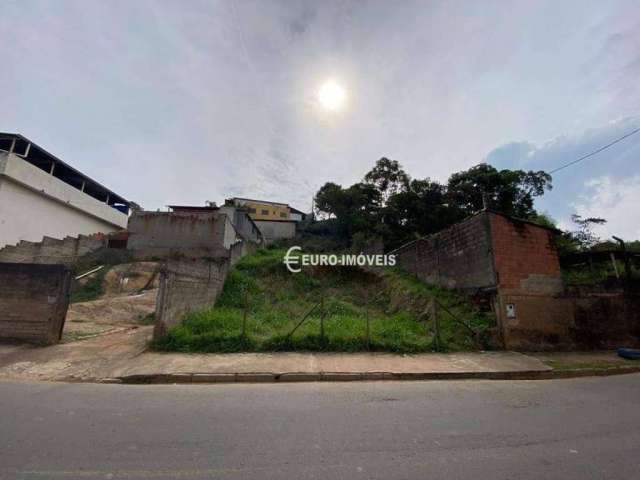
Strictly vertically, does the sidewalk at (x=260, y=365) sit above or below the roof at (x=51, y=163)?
below

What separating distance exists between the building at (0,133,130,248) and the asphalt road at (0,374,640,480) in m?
21.8

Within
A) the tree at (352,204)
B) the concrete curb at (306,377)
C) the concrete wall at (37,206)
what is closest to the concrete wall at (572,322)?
the concrete curb at (306,377)

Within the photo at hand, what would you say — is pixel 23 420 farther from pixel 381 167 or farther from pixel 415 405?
pixel 381 167

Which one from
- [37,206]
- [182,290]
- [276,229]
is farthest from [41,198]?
[182,290]

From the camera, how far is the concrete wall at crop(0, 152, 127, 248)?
19.4 metres

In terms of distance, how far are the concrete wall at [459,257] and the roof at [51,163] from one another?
28191 mm

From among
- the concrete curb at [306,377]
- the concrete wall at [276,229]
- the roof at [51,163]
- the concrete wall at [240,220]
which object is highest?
the roof at [51,163]

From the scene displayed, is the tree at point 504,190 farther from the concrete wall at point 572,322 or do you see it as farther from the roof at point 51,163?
the roof at point 51,163

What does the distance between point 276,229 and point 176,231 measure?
16583mm

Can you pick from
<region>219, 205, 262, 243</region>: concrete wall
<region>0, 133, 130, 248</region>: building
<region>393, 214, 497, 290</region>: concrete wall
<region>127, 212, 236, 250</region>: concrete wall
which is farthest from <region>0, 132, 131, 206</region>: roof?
<region>393, 214, 497, 290</region>: concrete wall

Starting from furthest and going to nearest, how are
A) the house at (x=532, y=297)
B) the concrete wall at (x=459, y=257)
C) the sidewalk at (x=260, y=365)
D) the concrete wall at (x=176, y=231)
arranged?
the concrete wall at (x=176, y=231), the concrete wall at (x=459, y=257), the house at (x=532, y=297), the sidewalk at (x=260, y=365)

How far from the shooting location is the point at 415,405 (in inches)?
179

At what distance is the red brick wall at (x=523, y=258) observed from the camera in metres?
9.62

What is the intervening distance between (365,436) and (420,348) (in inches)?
210
